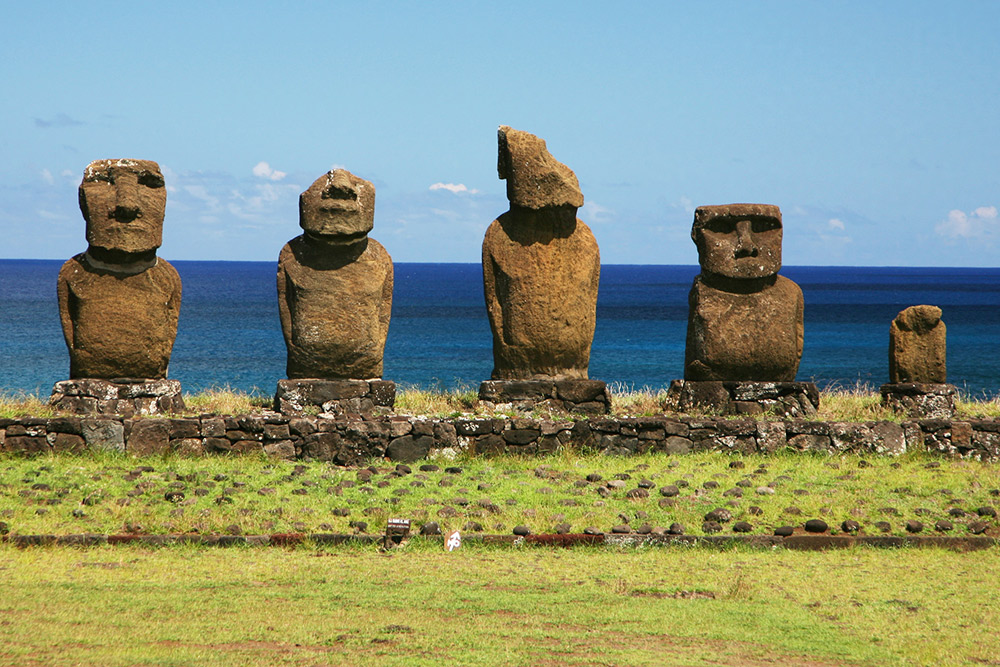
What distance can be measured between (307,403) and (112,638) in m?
6.10

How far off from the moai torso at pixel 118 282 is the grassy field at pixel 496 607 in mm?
A: 4388

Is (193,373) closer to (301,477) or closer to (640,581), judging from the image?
(301,477)

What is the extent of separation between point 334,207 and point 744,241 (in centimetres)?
449

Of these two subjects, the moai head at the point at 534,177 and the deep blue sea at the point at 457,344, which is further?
the deep blue sea at the point at 457,344

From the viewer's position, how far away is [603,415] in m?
13.2

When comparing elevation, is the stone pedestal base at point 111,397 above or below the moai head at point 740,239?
below

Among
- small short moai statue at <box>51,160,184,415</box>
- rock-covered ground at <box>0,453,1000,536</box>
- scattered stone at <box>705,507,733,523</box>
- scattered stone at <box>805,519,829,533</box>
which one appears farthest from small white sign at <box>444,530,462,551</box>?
small short moai statue at <box>51,160,184,415</box>

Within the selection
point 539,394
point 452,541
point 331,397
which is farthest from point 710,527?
point 331,397

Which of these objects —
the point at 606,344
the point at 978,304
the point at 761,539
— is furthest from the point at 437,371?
the point at 978,304

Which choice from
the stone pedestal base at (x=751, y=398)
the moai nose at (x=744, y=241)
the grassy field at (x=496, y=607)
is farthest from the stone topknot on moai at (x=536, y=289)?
the grassy field at (x=496, y=607)

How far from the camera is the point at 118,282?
13219mm

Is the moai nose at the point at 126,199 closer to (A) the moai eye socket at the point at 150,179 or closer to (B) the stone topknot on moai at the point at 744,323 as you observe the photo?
(A) the moai eye socket at the point at 150,179

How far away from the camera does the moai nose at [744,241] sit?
44.5ft

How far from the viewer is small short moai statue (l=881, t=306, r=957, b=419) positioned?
1402 centimetres
